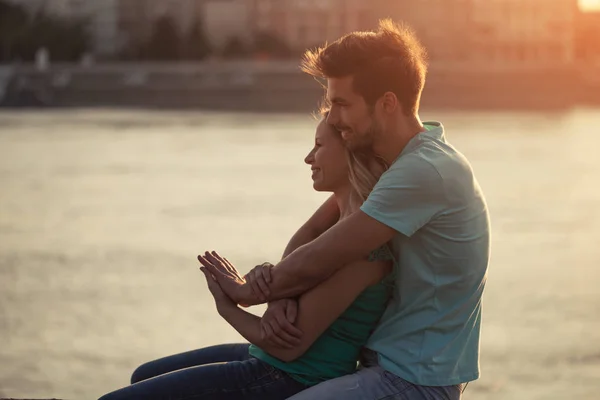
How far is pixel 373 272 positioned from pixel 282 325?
172 mm

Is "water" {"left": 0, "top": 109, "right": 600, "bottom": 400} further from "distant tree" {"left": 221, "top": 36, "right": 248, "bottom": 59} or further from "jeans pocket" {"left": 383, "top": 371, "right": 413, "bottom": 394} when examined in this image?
"distant tree" {"left": 221, "top": 36, "right": 248, "bottom": 59}

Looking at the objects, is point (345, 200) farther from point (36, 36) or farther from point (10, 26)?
point (10, 26)

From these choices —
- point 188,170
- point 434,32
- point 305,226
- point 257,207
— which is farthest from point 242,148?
point 434,32

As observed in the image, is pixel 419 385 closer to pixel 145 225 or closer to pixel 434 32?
pixel 145 225

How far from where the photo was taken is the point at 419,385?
1.87 meters

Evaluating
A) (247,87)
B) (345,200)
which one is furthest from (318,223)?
(247,87)

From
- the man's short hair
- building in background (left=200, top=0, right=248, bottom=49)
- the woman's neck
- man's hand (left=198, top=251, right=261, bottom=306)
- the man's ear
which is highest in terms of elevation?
building in background (left=200, top=0, right=248, bottom=49)

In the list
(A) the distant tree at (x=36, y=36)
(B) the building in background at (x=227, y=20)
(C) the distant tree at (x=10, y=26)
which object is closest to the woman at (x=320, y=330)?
(A) the distant tree at (x=36, y=36)

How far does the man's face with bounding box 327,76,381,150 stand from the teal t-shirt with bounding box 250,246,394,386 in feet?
0.61

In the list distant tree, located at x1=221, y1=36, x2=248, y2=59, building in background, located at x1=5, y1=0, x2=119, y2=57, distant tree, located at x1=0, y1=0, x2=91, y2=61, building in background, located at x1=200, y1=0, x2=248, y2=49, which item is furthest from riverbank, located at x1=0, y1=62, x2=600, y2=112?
building in background, located at x1=5, y1=0, x2=119, y2=57

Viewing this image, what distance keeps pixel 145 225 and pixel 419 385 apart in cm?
1003

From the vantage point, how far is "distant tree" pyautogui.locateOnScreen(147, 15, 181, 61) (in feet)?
200

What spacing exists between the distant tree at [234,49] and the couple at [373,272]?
59.1 metres

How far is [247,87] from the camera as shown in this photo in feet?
158
